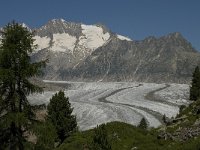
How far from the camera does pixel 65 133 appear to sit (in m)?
61.1

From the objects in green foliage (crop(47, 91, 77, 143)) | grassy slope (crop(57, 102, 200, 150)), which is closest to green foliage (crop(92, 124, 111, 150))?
grassy slope (crop(57, 102, 200, 150))

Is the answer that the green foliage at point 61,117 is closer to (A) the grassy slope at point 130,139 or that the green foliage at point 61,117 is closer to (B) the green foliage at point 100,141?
(A) the grassy slope at point 130,139

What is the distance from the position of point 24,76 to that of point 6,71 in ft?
3.38

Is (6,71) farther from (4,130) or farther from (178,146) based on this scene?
(178,146)

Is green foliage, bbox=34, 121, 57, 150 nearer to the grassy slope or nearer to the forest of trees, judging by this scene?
the forest of trees

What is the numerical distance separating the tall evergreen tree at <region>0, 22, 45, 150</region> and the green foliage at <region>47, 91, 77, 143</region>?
35.3 metres

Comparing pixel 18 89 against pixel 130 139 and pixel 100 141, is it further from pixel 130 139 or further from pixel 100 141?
pixel 130 139

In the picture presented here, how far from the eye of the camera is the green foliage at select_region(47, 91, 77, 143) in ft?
199

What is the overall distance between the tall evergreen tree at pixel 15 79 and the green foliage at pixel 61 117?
3525 cm

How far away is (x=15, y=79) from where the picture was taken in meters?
24.2

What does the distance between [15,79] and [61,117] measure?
37.2 metres

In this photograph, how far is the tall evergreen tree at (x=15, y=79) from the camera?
24000 millimetres

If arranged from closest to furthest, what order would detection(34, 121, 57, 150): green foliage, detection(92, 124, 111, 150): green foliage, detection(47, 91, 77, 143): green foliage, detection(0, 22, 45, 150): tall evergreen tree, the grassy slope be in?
detection(0, 22, 45, 150): tall evergreen tree, detection(34, 121, 57, 150): green foliage, detection(92, 124, 111, 150): green foliage, the grassy slope, detection(47, 91, 77, 143): green foliage

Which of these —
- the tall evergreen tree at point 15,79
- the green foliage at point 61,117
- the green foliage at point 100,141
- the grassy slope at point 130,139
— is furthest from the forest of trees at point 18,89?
the green foliage at point 61,117
